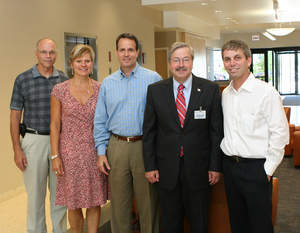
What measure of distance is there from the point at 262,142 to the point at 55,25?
5550 millimetres

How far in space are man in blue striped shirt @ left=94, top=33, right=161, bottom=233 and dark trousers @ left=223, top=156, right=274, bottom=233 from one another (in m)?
0.72

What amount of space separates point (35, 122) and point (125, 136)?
96cm

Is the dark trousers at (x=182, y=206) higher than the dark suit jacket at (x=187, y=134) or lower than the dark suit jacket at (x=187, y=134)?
lower

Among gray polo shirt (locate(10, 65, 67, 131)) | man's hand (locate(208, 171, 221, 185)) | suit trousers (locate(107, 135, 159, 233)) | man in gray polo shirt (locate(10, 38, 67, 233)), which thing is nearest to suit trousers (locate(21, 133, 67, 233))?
man in gray polo shirt (locate(10, 38, 67, 233))

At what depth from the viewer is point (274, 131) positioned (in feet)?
9.15

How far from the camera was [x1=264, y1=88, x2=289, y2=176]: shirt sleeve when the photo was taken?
2779mm

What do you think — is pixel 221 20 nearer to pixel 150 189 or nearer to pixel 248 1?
pixel 248 1

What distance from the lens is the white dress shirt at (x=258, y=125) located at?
2.79m

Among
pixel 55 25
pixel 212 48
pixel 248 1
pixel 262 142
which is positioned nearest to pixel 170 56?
pixel 262 142

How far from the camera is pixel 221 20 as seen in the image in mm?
16219

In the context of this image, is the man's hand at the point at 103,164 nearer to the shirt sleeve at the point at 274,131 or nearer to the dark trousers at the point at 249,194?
the dark trousers at the point at 249,194

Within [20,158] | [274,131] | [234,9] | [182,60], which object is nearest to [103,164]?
[20,158]

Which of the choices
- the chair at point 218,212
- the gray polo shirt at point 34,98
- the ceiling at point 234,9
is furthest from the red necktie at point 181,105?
the ceiling at point 234,9

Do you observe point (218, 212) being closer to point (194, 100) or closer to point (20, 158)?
point (194, 100)
